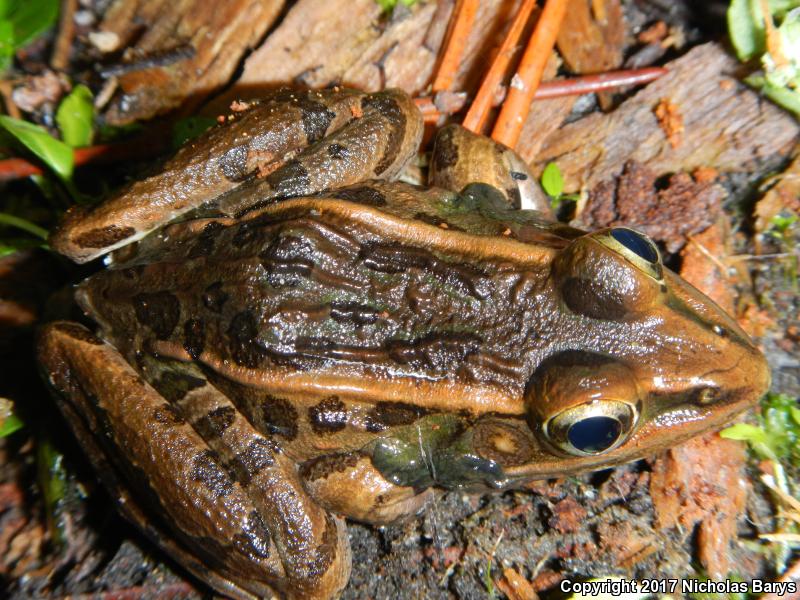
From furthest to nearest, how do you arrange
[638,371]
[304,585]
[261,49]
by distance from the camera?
[261,49] → [304,585] → [638,371]

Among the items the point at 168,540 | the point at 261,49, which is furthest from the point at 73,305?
the point at 261,49

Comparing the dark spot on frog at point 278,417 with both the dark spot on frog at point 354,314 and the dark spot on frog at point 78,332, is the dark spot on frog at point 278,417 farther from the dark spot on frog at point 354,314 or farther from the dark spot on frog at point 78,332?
the dark spot on frog at point 78,332

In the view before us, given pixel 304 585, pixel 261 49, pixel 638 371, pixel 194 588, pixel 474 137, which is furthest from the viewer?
pixel 261 49

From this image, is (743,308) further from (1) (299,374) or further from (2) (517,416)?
(1) (299,374)

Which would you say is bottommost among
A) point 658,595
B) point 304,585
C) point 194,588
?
point 658,595

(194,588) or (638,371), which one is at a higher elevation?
(638,371)

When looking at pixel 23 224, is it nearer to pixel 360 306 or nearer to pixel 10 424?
pixel 10 424
